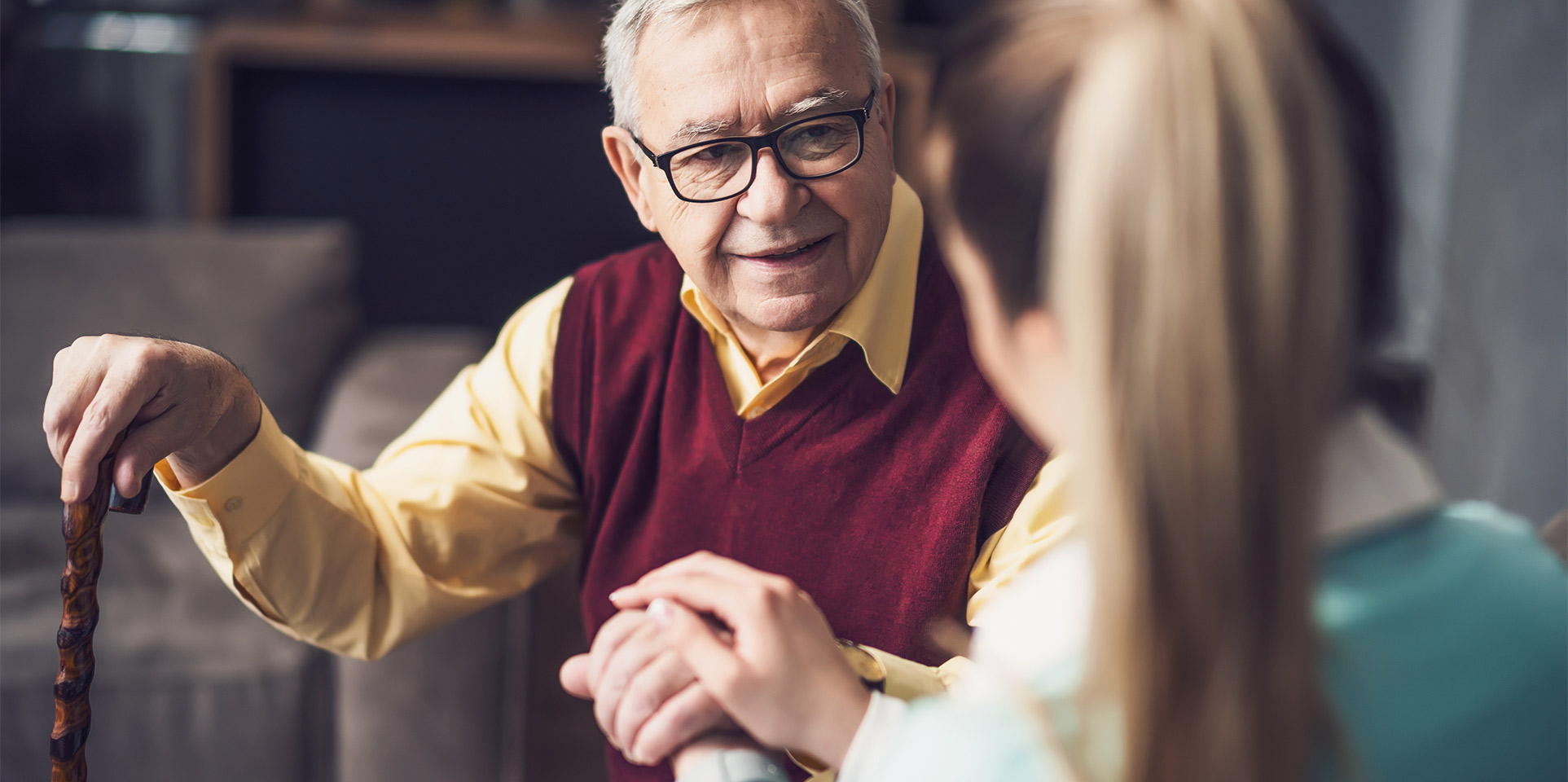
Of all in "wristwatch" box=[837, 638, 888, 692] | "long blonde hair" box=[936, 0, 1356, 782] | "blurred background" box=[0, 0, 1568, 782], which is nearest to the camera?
"long blonde hair" box=[936, 0, 1356, 782]

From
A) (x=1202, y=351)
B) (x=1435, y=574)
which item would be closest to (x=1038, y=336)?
(x=1202, y=351)

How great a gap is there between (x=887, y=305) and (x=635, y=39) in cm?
34

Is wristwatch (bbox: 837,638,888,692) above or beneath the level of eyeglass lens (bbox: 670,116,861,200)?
beneath

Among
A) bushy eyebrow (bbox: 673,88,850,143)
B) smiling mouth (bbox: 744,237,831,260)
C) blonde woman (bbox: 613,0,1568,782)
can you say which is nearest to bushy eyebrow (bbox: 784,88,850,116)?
bushy eyebrow (bbox: 673,88,850,143)

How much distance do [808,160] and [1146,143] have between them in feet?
1.74

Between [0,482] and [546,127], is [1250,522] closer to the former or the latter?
[0,482]

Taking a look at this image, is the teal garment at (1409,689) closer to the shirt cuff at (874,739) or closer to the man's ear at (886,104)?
the shirt cuff at (874,739)

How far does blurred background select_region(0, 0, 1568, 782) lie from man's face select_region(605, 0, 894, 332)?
18.4 inches

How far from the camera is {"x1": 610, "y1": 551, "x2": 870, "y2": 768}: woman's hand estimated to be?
2.12ft

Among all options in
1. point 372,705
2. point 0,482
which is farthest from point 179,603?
point 0,482

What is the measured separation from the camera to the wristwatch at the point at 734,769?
0.65m

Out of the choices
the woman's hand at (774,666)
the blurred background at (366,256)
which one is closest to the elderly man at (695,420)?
the woman's hand at (774,666)

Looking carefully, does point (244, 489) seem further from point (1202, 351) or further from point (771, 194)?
point (1202, 351)

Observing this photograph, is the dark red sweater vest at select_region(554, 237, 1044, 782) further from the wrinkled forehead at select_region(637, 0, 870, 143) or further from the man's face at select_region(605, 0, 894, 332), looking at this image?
the wrinkled forehead at select_region(637, 0, 870, 143)
